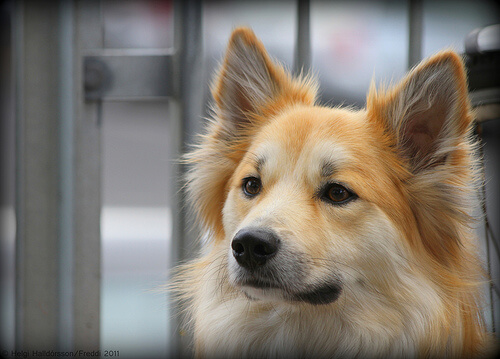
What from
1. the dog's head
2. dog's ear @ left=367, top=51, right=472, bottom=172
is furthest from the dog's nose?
dog's ear @ left=367, top=51, right=472, bottom=172

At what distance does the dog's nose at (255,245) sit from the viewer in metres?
1.03

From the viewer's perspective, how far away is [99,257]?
1.70 m

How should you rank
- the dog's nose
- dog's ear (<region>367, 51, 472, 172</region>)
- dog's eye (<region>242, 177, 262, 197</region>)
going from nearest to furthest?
the dog's nose, dog's ear (<region>367, 51, 472, 172</region>), dog's eye (<region>242, 177, 262, 197</region>)

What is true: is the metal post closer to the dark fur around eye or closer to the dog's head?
the dog's head

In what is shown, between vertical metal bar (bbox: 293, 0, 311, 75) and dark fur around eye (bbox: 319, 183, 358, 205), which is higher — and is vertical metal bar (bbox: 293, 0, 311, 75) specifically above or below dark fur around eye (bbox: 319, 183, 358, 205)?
above

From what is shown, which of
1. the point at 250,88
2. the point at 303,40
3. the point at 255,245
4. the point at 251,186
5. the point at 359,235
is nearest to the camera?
the point at 255,245

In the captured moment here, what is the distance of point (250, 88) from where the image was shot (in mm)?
1444

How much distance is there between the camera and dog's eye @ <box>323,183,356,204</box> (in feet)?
3.83

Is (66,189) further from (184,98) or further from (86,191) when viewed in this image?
(184,98)

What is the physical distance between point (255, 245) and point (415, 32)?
96cm

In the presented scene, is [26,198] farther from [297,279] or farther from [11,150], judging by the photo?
[297,279]

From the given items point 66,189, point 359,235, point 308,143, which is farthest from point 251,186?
point 66,189

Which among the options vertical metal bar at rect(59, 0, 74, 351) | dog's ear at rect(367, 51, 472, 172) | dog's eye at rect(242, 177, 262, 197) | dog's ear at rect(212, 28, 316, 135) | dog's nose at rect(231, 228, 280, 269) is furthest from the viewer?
vertical metal bar at rect(59, 0, 74, 351)

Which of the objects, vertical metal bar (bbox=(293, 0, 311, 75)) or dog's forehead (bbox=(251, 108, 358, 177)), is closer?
dog's forehead (bbox=(251, 108, 358, 177))
